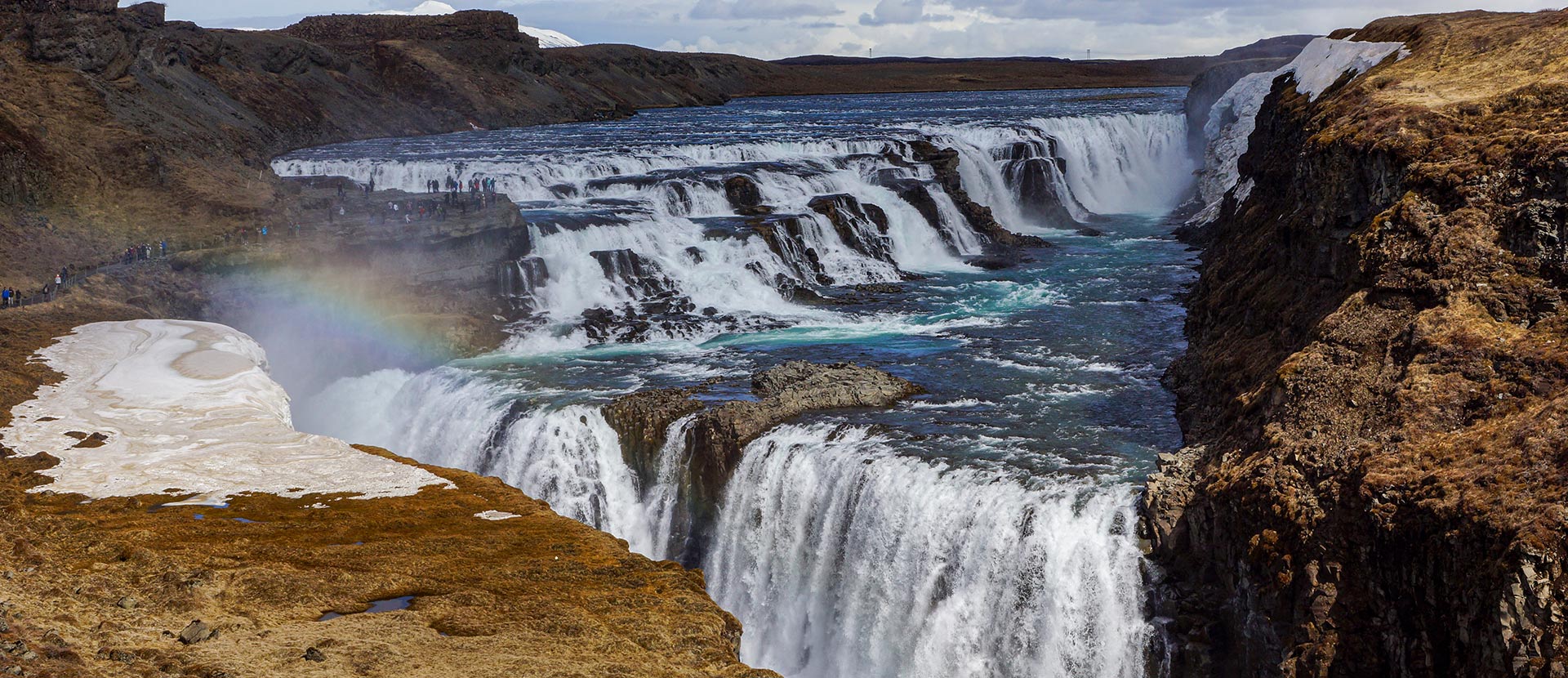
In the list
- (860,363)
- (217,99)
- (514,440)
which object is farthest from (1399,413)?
(217,99)

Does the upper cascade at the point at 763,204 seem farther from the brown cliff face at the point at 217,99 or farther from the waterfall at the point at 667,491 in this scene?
the waterfall at the point at 667,491

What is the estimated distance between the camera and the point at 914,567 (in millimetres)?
17375

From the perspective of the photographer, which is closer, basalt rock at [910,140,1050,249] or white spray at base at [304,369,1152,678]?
white spray at base at [304,369,1152,678]

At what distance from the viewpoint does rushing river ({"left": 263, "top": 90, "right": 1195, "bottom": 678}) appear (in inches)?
661

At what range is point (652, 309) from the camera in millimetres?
32062

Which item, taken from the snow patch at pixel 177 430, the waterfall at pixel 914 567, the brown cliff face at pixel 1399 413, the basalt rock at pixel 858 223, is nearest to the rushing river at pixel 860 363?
the waterfall at pixel 914 567

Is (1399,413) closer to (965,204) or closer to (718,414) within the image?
(718,414)

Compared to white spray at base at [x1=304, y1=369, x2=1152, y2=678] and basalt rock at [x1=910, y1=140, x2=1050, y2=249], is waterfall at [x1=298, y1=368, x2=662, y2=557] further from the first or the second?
basalt rock at [x1=910, y1=140, x2=1050, y2=249]

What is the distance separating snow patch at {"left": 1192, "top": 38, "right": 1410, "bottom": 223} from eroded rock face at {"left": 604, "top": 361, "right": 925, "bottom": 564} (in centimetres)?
1347

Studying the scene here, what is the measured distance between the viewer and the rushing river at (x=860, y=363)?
1678 centimetres

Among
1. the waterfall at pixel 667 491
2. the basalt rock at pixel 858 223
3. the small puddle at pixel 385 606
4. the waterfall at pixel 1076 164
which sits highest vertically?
the waterfall at pixel 1076 164

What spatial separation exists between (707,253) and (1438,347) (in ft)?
73.2

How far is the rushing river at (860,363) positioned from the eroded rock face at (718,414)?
0.93ft

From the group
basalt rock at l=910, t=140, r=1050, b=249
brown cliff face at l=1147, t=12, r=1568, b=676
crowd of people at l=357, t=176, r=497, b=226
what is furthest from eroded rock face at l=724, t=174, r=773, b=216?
brown cliff face at l=1147, t=12, r=1568, b=676
